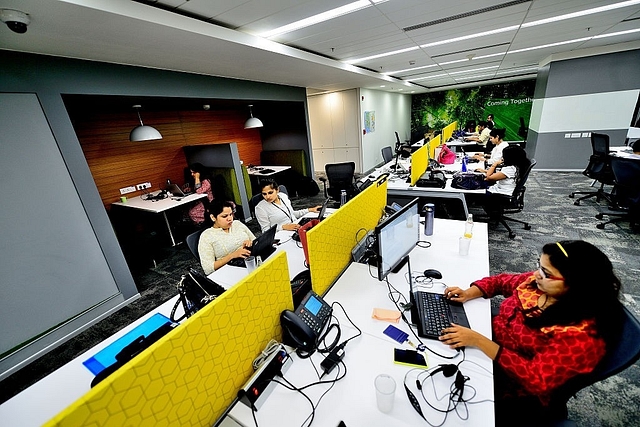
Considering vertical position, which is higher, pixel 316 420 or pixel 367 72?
pixel 367 72

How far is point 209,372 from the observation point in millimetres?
904

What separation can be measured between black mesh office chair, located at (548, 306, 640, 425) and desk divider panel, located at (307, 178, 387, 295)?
113 cm

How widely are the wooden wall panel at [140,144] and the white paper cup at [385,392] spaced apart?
16.7 feet

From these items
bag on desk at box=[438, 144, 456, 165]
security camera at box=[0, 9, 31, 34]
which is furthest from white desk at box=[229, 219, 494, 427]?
bag on desk at box=[438, 144, 456, 165]

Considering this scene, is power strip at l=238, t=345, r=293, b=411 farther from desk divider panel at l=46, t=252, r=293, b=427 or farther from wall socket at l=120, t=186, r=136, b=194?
wall socket at l=120, t=186, r=136, b=194

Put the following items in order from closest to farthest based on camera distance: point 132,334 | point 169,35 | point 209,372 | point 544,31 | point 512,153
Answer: point 209,372 → point 132,334 → point 169,35 → point 512,153 → point 544,31

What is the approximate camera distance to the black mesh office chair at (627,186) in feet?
10.1

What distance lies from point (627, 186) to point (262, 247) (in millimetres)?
4633

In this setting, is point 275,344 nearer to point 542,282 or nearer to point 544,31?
point 542,282

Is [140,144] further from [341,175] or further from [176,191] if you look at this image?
[341,175]

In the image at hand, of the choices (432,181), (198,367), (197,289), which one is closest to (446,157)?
(432,181)

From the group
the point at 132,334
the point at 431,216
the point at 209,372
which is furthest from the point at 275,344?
the point at 431,216

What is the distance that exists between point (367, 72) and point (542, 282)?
218 inches

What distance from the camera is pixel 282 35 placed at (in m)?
2.82
